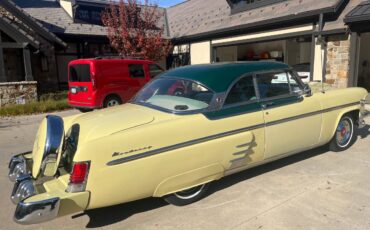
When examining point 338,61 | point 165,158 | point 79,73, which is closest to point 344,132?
point 165,158

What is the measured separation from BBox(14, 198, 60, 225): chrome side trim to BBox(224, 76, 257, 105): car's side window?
220 cm

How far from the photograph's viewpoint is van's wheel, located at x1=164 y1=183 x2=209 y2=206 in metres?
3.60

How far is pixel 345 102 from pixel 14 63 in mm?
15596

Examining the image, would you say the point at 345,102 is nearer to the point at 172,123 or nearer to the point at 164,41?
the point at 172,123

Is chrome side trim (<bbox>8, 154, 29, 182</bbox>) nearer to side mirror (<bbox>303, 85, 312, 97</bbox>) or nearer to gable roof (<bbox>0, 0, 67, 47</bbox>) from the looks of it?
side mirror (<bbox>303, 85, 312, 97</bbox>)

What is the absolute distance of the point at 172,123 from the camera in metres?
3.44

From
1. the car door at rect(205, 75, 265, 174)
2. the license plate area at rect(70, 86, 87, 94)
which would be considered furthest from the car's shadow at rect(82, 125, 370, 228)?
the license plate area at rect(70, 86, 87, 94)

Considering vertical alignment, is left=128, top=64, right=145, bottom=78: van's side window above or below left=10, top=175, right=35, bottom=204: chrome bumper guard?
above

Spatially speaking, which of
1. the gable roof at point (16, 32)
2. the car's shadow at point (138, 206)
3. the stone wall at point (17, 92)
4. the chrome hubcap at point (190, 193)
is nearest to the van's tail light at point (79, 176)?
the car's shadow at point (138, 206)

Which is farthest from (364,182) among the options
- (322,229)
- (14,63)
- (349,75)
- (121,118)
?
(14,63)

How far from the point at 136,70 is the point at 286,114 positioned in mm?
7296

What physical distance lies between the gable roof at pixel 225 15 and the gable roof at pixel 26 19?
704cm

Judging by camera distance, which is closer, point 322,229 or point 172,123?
point 322,229

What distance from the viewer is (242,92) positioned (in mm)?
4094
